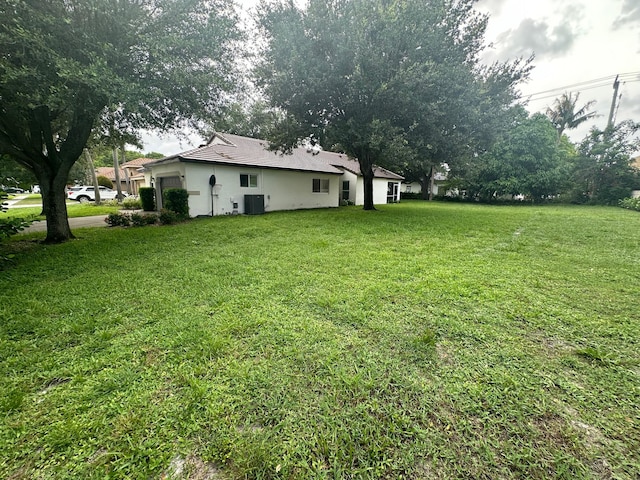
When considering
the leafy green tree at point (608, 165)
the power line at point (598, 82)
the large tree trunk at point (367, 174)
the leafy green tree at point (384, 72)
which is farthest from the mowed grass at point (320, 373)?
the power line at point (598, 82)

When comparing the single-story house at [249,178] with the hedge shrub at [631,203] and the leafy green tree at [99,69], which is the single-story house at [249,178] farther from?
the hedge shrub at [631,203]

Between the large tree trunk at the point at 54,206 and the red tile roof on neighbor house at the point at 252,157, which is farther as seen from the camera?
the red tile roof on neighbor house at the point at 252,157

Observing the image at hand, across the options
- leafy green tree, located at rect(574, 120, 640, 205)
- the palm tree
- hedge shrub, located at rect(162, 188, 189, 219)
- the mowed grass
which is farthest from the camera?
the palm tree

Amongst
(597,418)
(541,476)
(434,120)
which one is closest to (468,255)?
(597,418)

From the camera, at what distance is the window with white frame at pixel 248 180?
13133mm

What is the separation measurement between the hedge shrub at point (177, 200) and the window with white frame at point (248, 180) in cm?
289

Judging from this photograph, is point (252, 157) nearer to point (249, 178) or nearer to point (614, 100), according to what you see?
point (249, 178)

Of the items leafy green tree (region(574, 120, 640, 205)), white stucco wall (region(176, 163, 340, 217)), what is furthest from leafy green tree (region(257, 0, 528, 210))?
Answer: leafy green tree (region(574, 120, 640, 205))

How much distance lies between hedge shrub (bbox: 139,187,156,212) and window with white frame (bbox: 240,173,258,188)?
493cm

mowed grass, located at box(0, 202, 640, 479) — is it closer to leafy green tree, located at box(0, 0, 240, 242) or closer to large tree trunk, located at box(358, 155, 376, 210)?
leafy green tree, located at box(0, 0, 240, 242)

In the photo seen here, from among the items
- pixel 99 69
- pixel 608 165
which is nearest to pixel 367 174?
pixel 99 69

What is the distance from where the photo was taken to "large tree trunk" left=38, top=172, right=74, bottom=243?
680cm

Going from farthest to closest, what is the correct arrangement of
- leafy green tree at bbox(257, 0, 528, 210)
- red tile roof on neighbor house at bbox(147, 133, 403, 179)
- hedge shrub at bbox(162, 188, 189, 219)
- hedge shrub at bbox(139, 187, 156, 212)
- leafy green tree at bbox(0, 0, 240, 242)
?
hedge shrub at bbox(139, 187, 156, 212), red tile roof on neighbor house at bbox(147, 133, 403, 179), hedge shrub at bbox(162, 188, 189, 219), leafy green tree at bbox(257, 0, 528, 210), leafy green tree at bbox(0, 0, 240, 242)

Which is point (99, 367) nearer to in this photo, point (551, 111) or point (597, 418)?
point (597, 418)
